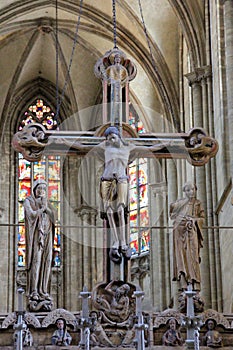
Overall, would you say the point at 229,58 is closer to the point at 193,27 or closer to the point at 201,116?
the point at 201,116

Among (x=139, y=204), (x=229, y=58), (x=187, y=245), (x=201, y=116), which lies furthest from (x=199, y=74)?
(x=187, y=245)

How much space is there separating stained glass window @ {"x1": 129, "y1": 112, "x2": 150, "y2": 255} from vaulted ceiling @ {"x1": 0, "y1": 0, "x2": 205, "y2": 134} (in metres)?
1.53

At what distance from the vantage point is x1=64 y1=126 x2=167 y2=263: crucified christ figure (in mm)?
14070

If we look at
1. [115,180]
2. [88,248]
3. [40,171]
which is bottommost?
[115,180]

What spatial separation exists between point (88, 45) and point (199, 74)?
5.86 metres

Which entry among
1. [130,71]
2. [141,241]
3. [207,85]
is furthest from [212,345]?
[141,241]

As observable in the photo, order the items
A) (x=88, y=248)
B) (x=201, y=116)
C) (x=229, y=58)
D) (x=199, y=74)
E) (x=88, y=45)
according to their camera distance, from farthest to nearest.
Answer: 1. (x=88, y=248)
2. (x=88, y=45)
3. (x=199, y=74)
4. (x=201, y=116)
5. (x=229, y=58)

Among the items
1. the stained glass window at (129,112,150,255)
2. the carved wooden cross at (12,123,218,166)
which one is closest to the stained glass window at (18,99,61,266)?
the stained glass window at (129,112,150,255)

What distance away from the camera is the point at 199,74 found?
24.6 meters

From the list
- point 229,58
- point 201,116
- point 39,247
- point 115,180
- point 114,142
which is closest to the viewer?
point 115,180

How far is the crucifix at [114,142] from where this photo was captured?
47.2 feet

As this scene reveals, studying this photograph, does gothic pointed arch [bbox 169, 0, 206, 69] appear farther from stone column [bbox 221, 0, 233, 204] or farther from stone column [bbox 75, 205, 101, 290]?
stone column [bbox 75, 205, 101, 290]

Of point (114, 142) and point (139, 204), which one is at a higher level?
point (139, 204)

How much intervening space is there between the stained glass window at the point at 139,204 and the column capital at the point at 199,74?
493 centimetres
